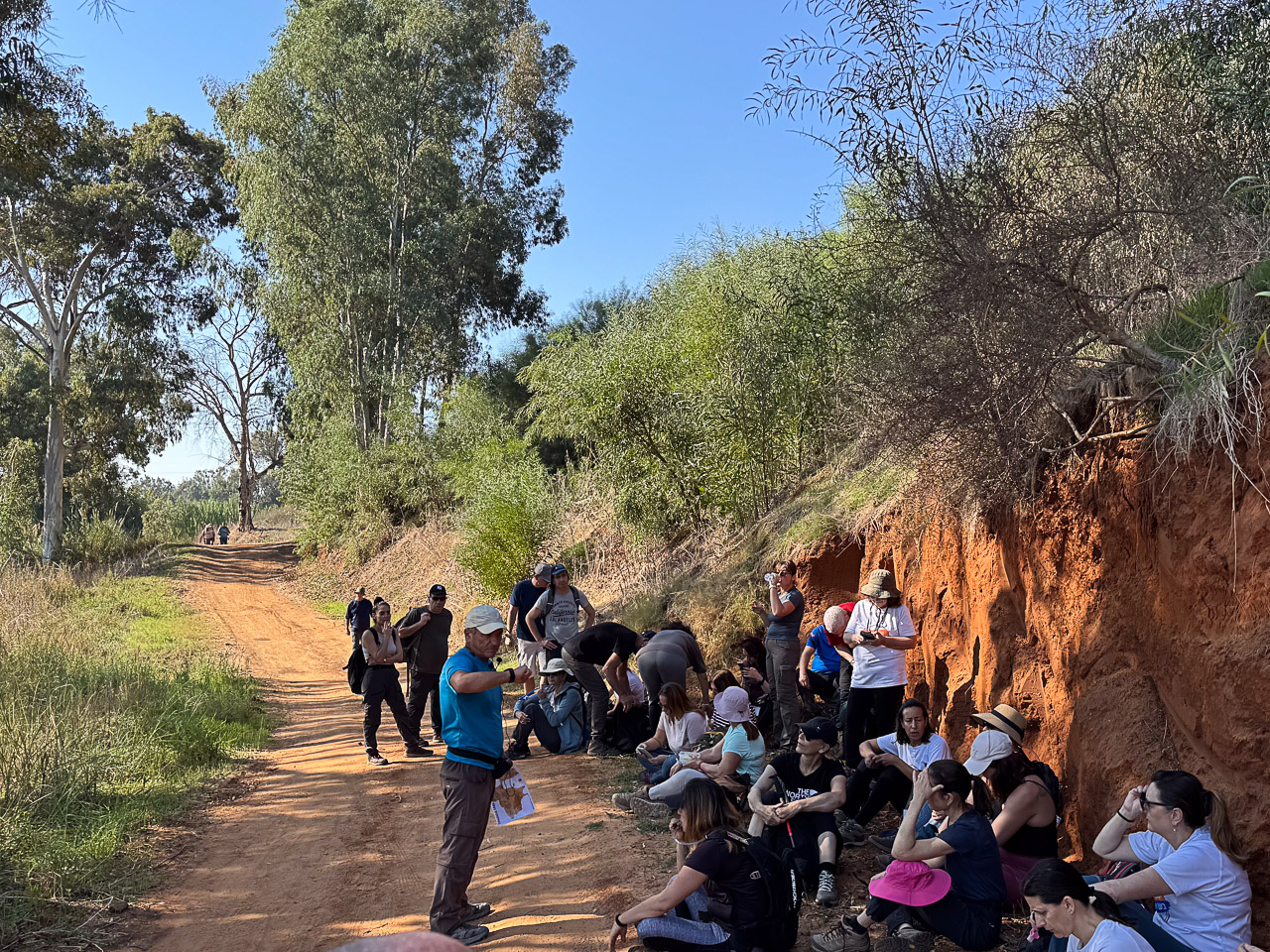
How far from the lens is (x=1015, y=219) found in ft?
20.0

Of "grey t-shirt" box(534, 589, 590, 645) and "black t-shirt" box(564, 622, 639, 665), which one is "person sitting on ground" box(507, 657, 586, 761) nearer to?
"black t-shirt" box(564, 622, 639, 665)

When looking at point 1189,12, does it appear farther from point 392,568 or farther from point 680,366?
point 392,568

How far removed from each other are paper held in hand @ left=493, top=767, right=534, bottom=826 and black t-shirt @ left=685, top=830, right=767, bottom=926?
4.51ft

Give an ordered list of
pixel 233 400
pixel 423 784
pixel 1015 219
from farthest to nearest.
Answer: pixel 233 400
pixel 423 784
pixel 1015 219

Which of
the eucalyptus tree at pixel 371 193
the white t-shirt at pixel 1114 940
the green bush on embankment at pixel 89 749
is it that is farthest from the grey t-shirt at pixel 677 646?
the eucalyptus tree at pixel 371 193

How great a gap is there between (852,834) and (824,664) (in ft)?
9.11

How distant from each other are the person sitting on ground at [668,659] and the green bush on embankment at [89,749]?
417cm

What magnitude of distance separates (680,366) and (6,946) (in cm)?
1065

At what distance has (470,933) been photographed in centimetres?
519

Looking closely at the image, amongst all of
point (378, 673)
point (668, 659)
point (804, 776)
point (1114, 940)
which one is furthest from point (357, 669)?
point (1114, 940)

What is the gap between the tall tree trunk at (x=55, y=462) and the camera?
27477 mm

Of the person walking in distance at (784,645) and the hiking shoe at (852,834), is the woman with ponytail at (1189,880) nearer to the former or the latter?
the hiking shoe at (852,834)

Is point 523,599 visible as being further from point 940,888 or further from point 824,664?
point 940,888

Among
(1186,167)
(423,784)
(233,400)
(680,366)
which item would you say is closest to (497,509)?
(680,366)
